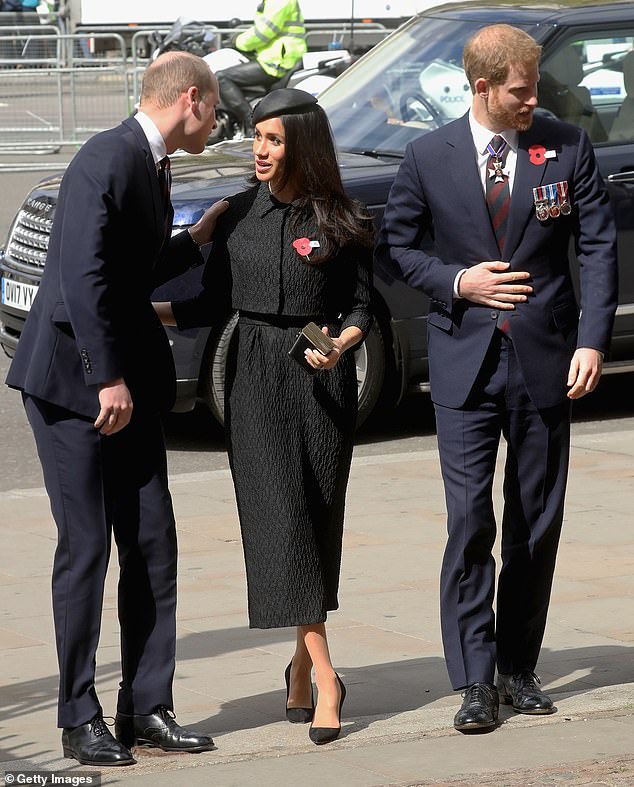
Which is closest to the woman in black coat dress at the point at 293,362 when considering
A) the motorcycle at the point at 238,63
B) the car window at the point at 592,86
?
the car window at the point at 592,86

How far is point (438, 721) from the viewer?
191 inches

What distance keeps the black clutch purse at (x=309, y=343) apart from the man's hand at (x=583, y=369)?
71 centimetres

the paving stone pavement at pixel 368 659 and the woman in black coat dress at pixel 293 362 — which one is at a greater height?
the woman in black coat dress at pixel 293 362

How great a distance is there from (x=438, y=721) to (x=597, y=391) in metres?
5.58

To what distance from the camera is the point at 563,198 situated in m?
4.86

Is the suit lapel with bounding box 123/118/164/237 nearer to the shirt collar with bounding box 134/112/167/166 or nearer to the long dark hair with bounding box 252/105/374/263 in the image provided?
the shirt collar with bounding box 134/112/167/166

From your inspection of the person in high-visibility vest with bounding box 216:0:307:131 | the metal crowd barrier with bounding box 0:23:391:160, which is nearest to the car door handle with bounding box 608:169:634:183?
the person in high-visibility vest with bounding box 216:0:307:131

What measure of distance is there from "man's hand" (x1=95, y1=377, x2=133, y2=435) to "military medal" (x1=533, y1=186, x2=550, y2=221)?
128 cm

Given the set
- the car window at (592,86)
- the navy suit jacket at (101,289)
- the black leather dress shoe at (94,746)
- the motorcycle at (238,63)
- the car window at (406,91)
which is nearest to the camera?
the navy suit jacket at (101,289)

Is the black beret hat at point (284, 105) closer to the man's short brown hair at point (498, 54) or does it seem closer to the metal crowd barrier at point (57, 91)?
the man's short brown hair at point (498, 54)

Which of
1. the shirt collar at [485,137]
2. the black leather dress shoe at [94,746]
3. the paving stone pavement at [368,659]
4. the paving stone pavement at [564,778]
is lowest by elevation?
the paving stone pavement at [368,659]

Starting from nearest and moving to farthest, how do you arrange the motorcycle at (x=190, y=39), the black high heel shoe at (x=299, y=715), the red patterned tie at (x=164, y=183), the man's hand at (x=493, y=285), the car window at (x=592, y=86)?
1. the red patterned tie at (x=164, y=183)
2. the man's hand at (x=493, y=285)
3. the black high heel shoe at (x=299, y=715)
4. the car window at (x=592, y=86)
5. the motorcycle at (x=190, y=39)

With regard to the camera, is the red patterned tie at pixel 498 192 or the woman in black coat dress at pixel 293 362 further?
the red patterned tie at pixel 498 192

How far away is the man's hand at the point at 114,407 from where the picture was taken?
439 cm
